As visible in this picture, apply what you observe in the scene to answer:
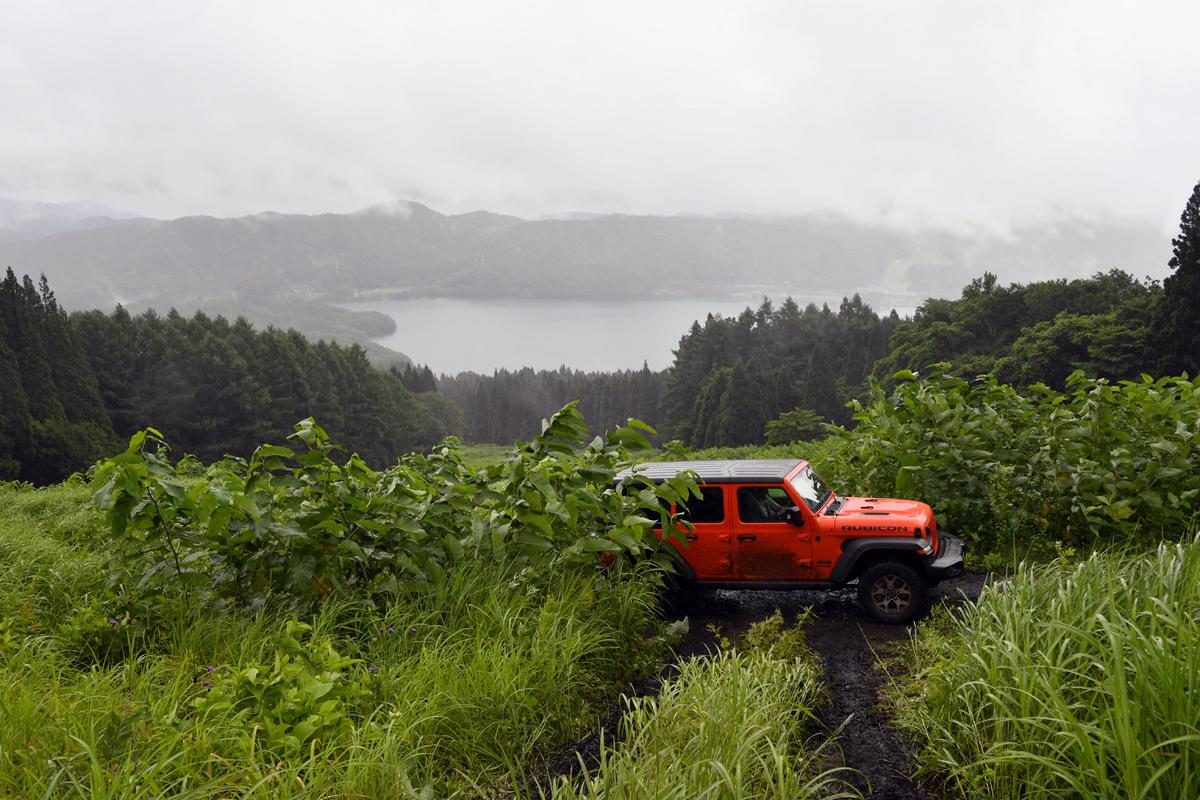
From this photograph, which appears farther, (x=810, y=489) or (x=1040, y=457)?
(x=1040, y=457)

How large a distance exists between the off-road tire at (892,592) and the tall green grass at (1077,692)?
5.93ft

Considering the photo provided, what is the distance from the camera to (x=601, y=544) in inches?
222

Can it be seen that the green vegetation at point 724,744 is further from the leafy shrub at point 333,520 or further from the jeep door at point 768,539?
the jeep door at point 768,539

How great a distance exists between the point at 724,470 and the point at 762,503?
510 millimetres

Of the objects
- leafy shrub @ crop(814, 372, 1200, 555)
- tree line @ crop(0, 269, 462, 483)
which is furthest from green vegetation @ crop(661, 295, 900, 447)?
leafy shrub @ crop(814, 372, 1200, 555)

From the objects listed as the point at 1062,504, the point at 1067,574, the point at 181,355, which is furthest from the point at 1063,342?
the point at 181,355

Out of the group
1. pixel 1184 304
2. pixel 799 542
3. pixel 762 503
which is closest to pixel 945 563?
pixel 799 542

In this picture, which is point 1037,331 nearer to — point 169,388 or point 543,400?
point 169,388

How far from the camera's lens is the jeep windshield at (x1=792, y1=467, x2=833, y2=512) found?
720 cm

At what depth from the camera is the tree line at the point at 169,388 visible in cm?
4525

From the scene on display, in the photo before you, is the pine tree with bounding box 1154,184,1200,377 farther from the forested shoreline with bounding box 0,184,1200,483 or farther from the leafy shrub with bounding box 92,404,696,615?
the leafy shrub with bounding box 92,404,696,615

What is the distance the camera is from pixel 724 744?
12.0 feet

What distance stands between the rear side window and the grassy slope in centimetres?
127

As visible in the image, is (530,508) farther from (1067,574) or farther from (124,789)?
(1067,574)
